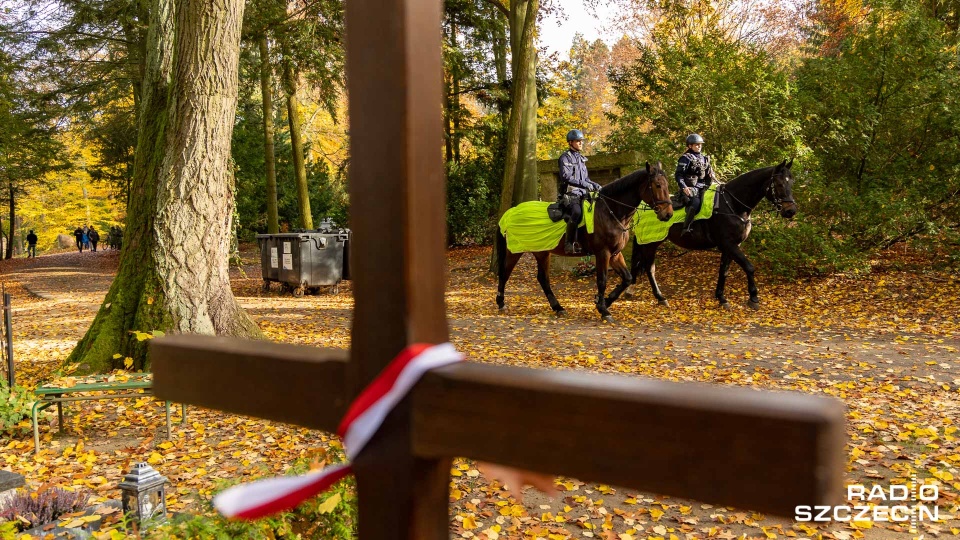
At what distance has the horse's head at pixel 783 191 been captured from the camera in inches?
412

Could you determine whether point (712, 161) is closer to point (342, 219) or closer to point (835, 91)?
point (835, 91)

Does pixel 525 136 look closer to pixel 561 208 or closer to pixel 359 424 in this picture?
pixel 561 208

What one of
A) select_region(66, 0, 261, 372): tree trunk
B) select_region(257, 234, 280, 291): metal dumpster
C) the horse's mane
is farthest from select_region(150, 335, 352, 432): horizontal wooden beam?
select_region(257, 234, 280, 291): metal dumpster

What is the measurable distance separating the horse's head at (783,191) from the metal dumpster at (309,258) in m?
9.09

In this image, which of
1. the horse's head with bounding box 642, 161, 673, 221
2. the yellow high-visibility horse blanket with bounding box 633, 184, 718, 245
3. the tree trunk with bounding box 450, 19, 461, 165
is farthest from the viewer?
the tree trunk with bounding box 450, 19, 461, 165

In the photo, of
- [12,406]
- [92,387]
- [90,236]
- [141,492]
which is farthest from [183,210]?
[90,236]

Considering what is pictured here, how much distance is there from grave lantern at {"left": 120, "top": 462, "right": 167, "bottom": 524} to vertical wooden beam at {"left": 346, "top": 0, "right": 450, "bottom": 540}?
11.0 ft

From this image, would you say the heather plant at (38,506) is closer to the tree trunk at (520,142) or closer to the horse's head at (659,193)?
the horse's head at (659,193)

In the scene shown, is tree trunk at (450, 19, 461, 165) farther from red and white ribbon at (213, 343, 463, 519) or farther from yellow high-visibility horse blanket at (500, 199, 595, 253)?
red and white ribbon at (213, 343, 463, 519)

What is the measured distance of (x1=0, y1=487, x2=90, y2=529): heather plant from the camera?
396 cm

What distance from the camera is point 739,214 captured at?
11.2 m

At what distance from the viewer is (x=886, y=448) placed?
16.4 ft

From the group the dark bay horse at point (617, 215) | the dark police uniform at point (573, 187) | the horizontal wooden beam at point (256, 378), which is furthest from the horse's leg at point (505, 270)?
the horizontal wooden beam at point (256, 378)

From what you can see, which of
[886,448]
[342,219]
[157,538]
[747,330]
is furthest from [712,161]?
[342,219]
